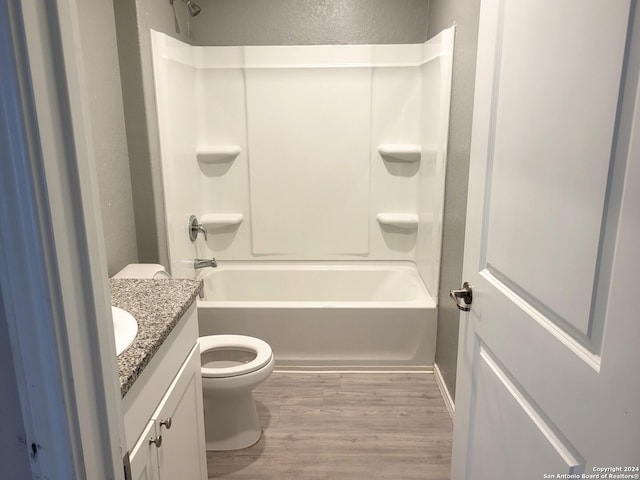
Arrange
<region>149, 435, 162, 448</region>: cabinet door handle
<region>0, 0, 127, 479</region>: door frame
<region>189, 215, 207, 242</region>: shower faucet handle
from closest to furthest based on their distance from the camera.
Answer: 1. <region>0, 0, 127, 479</region>: door frame
2. <region>149, 435, 162, 448</region>: cabinet door handle
3. <region>189, 215, 207, 242</region>: shower faucet handle

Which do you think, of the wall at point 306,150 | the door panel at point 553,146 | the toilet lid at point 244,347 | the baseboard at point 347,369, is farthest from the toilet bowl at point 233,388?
the door panel at point 553,146

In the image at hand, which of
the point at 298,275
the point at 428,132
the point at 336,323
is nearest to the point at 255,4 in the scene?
the point at 428,132

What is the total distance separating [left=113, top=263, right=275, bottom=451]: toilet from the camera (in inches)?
77.9

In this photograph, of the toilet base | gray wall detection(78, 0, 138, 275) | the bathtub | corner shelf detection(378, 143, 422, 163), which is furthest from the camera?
corner shelf detection(378, 143, 422, 163)

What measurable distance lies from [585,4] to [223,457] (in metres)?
2.04

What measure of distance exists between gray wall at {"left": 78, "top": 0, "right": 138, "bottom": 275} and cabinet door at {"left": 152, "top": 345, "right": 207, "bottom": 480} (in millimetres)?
864

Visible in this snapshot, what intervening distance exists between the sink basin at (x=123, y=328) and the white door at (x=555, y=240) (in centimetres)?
87

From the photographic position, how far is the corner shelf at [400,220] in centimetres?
320

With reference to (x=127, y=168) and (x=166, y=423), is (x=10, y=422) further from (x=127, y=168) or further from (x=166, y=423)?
(x=127, y=168)

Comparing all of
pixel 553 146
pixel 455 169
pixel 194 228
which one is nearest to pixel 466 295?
pixel 553 146

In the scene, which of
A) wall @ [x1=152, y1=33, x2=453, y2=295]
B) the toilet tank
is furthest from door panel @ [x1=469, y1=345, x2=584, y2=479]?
wall @ [x1=152, y1=33, x2=453, y2=295]

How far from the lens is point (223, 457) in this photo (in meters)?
2.06

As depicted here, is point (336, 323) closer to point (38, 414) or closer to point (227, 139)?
point (227, 139)

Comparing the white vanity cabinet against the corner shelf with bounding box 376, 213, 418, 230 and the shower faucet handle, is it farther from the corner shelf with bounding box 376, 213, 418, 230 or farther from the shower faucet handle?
the corner shelf with bounding box 376, 213, 418, 230
